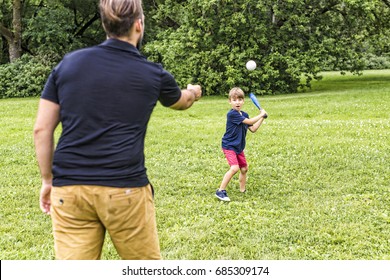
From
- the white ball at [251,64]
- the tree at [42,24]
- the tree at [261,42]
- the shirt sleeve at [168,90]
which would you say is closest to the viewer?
the shirt sleeve at [168,90]

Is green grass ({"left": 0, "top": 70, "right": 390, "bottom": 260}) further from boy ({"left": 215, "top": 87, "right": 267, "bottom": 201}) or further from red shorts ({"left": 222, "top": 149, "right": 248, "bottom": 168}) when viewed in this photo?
red shorts ({"left": 222, "top": 149, "right": 248, "bottom": 168})

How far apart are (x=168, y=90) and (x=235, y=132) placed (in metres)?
3.72

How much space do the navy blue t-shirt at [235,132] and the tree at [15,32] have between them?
67.9 ft

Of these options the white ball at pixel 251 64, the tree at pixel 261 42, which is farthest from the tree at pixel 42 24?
the white ball at pixel 251 64

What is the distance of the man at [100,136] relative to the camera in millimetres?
2275

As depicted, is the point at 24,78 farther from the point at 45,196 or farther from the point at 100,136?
the point at 100,136

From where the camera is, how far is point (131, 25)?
2.37 m

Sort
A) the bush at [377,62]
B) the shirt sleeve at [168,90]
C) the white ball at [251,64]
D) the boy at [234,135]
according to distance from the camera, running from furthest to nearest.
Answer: the bush at [377,62] < the white ball at [251,64] < the boy at [234,135] < the shirt sleeve at [168,90]

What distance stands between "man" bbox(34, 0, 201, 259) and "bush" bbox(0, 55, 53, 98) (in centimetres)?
2060

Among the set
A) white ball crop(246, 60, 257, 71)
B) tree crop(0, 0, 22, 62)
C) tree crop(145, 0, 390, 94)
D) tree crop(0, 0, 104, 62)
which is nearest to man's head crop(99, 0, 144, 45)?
white ball crop(246, 60, 257, 71)

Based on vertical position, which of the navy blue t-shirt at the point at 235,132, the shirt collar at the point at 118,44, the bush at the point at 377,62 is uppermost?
the shirt collar at the point at 118,44

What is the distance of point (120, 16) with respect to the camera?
2.31 meters

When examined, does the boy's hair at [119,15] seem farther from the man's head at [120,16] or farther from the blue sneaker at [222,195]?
the blue sneaker at [222,195]
